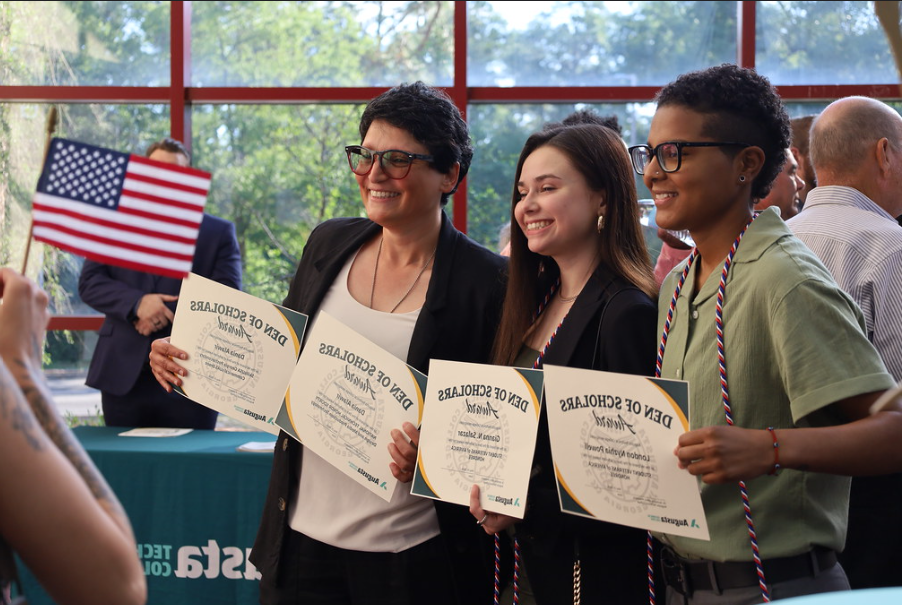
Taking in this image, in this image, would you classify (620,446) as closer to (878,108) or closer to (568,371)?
(568,371)

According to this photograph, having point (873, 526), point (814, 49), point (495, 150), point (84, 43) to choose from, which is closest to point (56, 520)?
point (873, 526)

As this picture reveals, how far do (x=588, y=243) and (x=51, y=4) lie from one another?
5358mm

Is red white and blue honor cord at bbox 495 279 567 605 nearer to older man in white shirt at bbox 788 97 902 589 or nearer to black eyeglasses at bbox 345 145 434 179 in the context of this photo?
black eyeglasses at bbox 345 145 434 179

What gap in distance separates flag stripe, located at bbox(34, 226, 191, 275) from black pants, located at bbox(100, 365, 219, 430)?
230 cm

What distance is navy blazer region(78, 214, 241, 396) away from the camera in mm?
4254

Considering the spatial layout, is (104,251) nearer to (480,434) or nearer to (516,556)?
(480,434)

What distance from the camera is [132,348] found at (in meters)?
4.29

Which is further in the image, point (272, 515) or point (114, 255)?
point (272, 515)

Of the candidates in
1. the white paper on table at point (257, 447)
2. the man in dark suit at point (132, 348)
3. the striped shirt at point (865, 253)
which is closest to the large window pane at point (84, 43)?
the man in dark suit at point (132, 348)

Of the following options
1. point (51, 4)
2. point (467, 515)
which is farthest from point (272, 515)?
point (51, 4)

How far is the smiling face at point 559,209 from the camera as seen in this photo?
2.00 metres

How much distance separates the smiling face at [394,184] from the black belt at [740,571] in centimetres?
106

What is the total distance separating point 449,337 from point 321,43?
4398mm

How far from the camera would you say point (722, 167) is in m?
1.65
